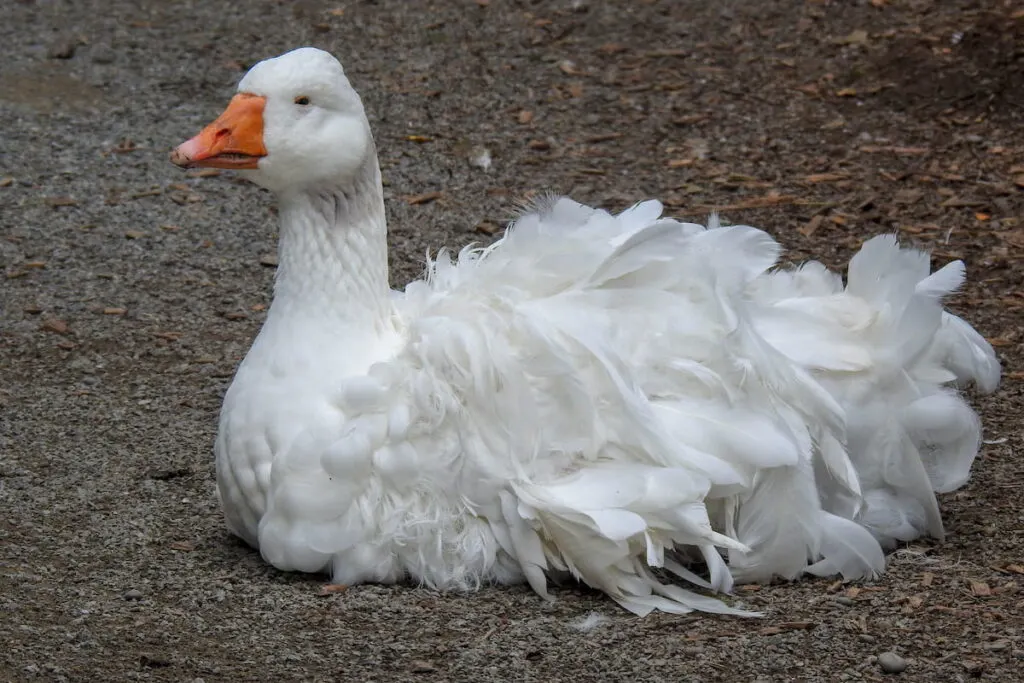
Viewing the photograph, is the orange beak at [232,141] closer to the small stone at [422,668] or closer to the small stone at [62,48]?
the small stone at [422,668]

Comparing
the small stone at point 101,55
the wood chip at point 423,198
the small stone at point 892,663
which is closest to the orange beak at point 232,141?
the small stone at point 892,663

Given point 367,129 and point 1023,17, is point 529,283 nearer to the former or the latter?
point 367,129

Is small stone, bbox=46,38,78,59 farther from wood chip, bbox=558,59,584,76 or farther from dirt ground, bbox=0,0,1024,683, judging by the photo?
wood chip, bbox=558,59,584,76

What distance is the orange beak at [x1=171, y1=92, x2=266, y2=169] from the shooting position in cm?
473

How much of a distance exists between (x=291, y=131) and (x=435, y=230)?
127 inches

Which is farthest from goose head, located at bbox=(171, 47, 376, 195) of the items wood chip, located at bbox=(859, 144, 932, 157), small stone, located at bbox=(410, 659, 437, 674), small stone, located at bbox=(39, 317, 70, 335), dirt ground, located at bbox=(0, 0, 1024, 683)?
wood chip, located at bbox=(859, 144, 932, 157)

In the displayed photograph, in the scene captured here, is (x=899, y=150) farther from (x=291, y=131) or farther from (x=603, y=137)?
(x=291, y=131)

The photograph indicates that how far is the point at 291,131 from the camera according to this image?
474cm

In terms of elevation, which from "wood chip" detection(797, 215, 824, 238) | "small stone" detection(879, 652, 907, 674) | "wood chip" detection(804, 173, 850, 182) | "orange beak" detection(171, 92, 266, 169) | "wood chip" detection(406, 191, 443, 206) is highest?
"orange beak" detection(171, 92, 266, 169)

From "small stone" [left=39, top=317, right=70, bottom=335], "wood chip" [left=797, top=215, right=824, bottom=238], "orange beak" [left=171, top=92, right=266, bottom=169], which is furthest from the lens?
"wood chip" [left=797, top=215, right=824, bottom=238]

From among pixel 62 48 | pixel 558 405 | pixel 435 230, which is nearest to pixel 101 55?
pixel 62 48

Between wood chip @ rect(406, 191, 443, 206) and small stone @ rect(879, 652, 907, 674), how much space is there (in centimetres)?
462

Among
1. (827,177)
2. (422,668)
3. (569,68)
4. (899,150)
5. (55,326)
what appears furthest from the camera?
(569,68)

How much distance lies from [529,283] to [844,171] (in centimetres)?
411
